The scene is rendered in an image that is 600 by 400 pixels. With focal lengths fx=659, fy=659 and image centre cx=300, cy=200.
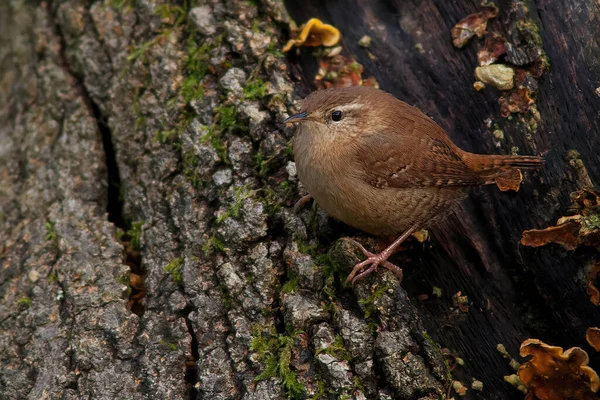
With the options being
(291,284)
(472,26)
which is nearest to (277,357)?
(291,284)

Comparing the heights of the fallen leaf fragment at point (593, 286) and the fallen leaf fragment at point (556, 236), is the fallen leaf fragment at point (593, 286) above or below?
below

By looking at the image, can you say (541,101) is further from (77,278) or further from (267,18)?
(77,278)

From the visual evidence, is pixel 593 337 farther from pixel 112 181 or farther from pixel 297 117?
pixel 112 181

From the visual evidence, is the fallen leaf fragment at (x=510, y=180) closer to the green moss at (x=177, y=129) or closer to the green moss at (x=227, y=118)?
the green moss at (x=227, y=118)

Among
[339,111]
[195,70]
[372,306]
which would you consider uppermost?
[195,70]

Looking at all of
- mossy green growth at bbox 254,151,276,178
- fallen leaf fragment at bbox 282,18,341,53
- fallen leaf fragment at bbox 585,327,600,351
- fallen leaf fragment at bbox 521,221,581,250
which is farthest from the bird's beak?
fallen leaf fragment at bbox 585,327,600,351

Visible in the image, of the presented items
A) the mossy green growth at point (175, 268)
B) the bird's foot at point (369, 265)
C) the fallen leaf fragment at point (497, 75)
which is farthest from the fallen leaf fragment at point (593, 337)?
the mossy green growth at point (175, 268)
